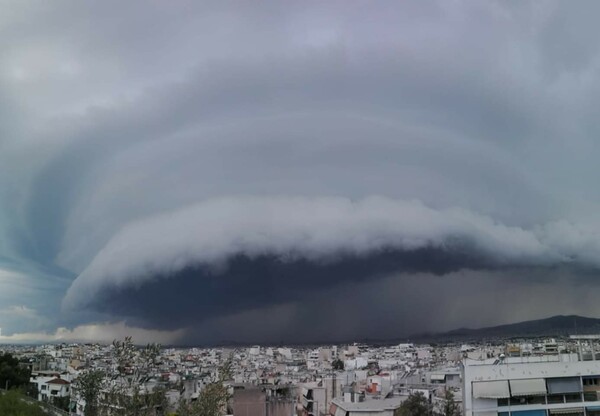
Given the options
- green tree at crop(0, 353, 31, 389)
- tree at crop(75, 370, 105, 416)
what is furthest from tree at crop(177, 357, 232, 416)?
green tree at crop(0, 353, 31, 389)

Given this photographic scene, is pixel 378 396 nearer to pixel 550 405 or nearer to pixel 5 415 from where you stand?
pixel 550 405

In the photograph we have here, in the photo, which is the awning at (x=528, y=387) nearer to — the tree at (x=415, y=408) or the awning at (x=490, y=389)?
the awning at (x=490, y=389)

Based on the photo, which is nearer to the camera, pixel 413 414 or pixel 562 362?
pixel 413 414

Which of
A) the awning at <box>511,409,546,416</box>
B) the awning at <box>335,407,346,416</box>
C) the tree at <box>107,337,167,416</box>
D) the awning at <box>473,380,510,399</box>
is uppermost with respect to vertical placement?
the tree at <box>107,337,167,416</box>

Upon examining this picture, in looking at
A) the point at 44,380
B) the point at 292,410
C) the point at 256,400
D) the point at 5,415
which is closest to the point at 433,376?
the point at 292,410

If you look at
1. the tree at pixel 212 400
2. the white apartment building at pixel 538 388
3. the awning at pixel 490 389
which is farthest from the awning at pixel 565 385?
the tree at pixel 212 400

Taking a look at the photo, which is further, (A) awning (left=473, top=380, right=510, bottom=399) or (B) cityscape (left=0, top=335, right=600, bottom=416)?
(A) awning (left=473, top=380, right=510, bottom=399)

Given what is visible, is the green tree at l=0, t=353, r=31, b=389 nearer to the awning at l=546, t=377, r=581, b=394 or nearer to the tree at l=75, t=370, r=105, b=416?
the tree at l=75, t=370, r=105, b=416
